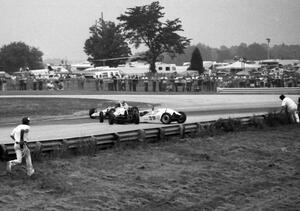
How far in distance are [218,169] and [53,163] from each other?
14.6 feet

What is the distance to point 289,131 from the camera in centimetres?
2103

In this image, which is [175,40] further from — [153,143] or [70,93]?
[153,143]

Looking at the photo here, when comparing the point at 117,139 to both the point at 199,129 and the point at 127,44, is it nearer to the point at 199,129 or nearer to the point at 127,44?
the point at 199,129

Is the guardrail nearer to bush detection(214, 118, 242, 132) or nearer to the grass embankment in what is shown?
the grass embankment

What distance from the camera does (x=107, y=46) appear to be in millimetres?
88625

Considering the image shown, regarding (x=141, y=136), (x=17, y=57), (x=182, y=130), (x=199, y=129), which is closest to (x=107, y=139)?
(x=141, y=136)

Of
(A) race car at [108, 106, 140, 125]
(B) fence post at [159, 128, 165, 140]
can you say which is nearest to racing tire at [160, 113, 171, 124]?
(A) race car at [108, 106, 140, 125]

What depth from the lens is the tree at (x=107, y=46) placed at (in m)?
88.1

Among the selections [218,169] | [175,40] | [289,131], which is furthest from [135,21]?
[218,169]

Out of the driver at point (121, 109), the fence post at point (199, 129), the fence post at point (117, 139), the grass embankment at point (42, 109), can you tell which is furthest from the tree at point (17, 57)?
the fence post at point (117, 139)

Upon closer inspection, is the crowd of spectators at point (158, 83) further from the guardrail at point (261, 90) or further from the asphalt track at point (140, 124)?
the asphalt track at point (140, 124)

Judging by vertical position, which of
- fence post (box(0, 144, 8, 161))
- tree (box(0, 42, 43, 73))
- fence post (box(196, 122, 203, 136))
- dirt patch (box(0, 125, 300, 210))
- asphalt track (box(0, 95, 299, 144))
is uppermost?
tree (box(0, 42, 43, 73))

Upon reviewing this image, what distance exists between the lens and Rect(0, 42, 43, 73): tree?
332 feet

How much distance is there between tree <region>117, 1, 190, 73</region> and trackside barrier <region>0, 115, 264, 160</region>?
5368cm
